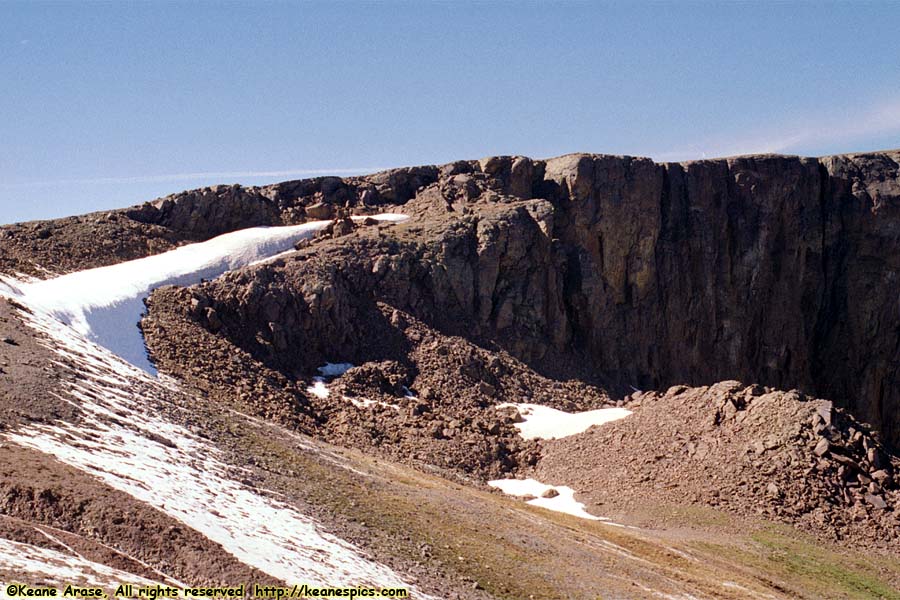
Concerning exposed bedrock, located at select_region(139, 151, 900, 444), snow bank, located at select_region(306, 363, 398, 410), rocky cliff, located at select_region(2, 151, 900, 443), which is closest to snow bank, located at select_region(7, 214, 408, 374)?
rocky cliff, located at select_region(2, 151, 900, 443)

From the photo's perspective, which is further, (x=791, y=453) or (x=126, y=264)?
(x=126, y=264)

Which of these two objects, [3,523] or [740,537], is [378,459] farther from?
[3,523]

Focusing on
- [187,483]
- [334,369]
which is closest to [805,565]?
[187,483]

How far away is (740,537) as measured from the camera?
94.0 feet

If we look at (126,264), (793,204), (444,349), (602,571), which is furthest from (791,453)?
(793,204)

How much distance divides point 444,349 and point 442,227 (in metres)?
8.54

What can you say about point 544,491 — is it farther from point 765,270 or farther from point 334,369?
point 765,270

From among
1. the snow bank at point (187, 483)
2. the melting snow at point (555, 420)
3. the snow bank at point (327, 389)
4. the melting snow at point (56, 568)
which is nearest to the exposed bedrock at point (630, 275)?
the snow bank at point (327, 389)

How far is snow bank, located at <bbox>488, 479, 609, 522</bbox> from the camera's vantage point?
102ft

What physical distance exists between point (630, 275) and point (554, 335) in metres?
11.8

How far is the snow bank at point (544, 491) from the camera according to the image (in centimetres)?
3105

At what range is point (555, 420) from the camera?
129 ft

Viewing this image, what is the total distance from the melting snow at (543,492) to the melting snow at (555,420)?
3.73 m

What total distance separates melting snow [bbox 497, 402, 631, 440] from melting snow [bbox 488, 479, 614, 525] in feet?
12.2
